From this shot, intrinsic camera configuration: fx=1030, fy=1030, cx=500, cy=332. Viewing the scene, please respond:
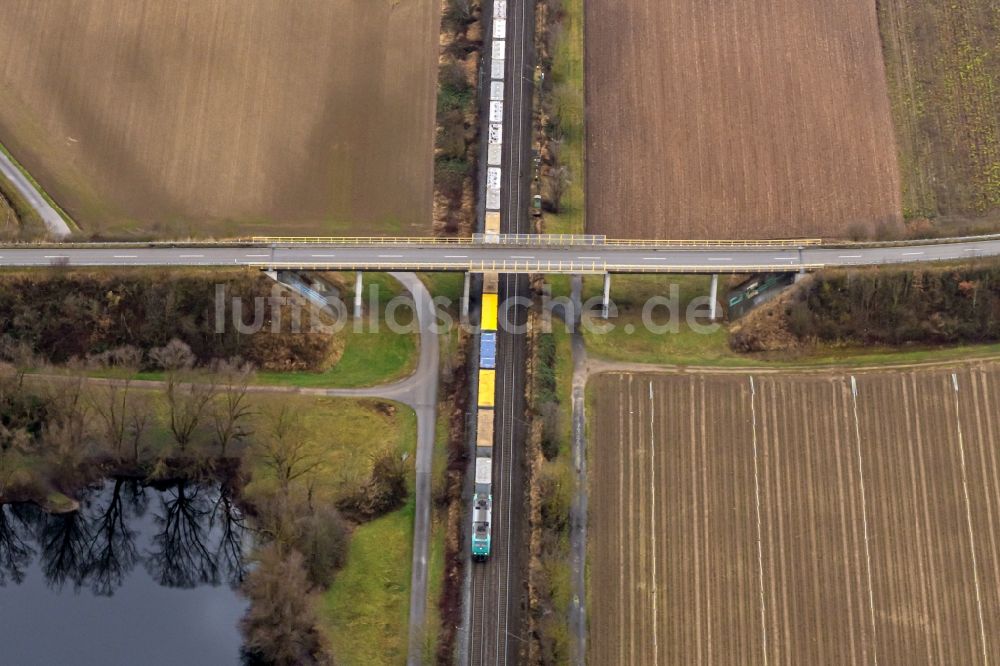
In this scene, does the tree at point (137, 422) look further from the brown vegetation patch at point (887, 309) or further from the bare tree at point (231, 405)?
the brown vegetation patch at point (887, 309)

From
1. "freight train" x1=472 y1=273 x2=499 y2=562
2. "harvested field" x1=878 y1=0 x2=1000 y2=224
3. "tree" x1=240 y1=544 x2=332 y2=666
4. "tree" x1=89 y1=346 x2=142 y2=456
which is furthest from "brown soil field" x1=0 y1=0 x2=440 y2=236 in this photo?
"harvested field" x1=878 y1=0 x2=1000 y2=224

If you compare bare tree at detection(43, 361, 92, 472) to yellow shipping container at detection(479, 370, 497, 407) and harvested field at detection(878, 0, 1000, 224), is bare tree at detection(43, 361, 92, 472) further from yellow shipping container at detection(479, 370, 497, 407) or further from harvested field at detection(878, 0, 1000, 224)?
harvested field at detection(878, 0, 1000, 224)

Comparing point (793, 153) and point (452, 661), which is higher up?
point (793, 153)

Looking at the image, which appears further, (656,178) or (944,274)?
(656,178)

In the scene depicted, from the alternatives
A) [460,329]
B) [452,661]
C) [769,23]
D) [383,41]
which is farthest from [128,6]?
[452,661]

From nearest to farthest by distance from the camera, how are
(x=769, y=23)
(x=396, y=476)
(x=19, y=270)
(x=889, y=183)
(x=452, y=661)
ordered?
(x=452, y=661), (x=396, y=476), (x=19, y=270), (x=889, y=183), (x=769, y=23)

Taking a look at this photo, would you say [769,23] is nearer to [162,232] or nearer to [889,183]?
[889,183]
